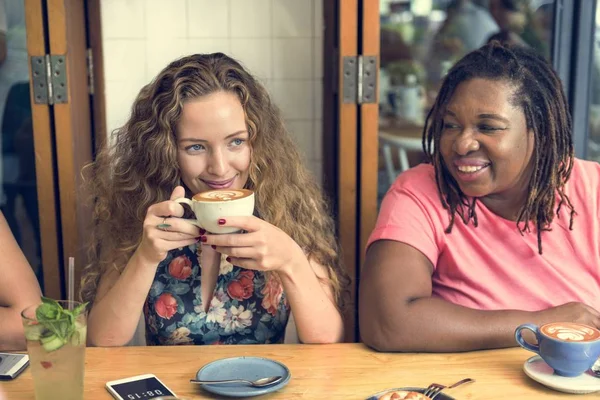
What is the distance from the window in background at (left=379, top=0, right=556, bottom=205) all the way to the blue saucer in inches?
35.8

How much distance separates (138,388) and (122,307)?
314 mm

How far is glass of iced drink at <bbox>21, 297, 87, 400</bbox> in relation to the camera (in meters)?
1.02

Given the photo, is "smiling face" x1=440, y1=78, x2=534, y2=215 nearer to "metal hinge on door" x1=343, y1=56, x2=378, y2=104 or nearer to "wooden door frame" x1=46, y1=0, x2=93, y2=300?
"metal hinge on door" x1=343, y1=56, x2=378, y2=104

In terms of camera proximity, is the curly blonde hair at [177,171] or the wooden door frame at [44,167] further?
the wooden door frame at [44,167]

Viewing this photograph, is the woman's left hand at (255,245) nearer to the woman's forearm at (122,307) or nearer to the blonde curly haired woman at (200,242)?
the blonde curly haired woman at (200,242)

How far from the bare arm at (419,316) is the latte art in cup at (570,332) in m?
0.12

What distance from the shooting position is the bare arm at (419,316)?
1320 mm

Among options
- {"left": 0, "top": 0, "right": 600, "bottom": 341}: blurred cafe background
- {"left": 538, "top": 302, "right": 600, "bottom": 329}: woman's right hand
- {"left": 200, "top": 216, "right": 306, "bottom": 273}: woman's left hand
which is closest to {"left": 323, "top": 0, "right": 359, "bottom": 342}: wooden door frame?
{"left": 0, "top": 0, "right": 600, "bottom": 341}: blurred cafe background

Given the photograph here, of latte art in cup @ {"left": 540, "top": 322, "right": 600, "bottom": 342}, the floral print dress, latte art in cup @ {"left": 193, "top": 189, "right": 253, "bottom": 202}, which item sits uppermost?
latte art in cup @ {"left": 193, "top": 189, "right": 253, "bottom": 202}

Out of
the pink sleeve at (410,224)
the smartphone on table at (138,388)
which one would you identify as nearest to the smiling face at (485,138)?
the pink sleeve at (410,224)

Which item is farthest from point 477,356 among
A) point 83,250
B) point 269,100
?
point 83,250

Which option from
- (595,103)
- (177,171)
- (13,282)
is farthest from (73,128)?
(595,103)

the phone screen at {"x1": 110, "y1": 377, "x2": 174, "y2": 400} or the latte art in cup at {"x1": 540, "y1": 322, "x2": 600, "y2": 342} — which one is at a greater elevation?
the latte art in cup at {"x1": 540, "y1": 322, "x2": 600, "y2": 342}

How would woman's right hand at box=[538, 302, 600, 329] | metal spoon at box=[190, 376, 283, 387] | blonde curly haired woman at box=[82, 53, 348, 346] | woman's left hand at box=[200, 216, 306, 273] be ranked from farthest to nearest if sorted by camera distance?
blonde curly haired woman at box=[82, 53, 348, 346]
woman's right hand at box=[538, 302, 600, 329]
woman's left hand at box=[200, 216, 306, 273]
metal spoon at box=[190, 376, 283, 387]
